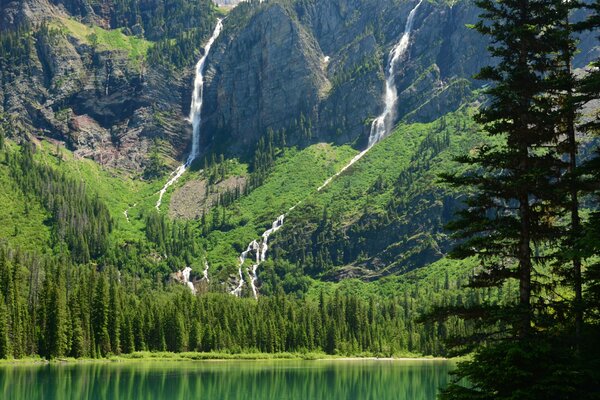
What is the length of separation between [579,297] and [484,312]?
4.07 m

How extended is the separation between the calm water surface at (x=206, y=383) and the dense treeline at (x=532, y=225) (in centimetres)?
4751

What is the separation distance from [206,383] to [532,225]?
252 ft

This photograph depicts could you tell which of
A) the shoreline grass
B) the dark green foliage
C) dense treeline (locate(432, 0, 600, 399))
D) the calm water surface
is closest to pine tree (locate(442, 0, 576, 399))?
dense treeline (locate(432, 0, 600, 399))

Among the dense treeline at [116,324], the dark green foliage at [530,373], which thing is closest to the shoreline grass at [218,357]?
the dense treeline at [116,324]

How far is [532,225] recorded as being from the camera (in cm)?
3362

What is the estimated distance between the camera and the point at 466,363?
31.9 metres

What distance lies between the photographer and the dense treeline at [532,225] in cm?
2972

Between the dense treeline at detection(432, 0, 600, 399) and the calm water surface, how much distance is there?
1871 inches

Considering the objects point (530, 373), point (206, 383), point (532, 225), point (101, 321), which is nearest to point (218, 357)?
point (101, 321)

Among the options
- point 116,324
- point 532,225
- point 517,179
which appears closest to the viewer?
point 517,179

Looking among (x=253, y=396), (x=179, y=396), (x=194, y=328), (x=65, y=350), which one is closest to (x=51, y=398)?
(x=179, y=396)

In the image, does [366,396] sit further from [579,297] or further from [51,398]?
[579,297]

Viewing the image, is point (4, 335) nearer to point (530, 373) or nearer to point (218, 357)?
point (218, 357)

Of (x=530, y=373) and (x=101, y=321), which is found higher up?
(x=530, y=373)
